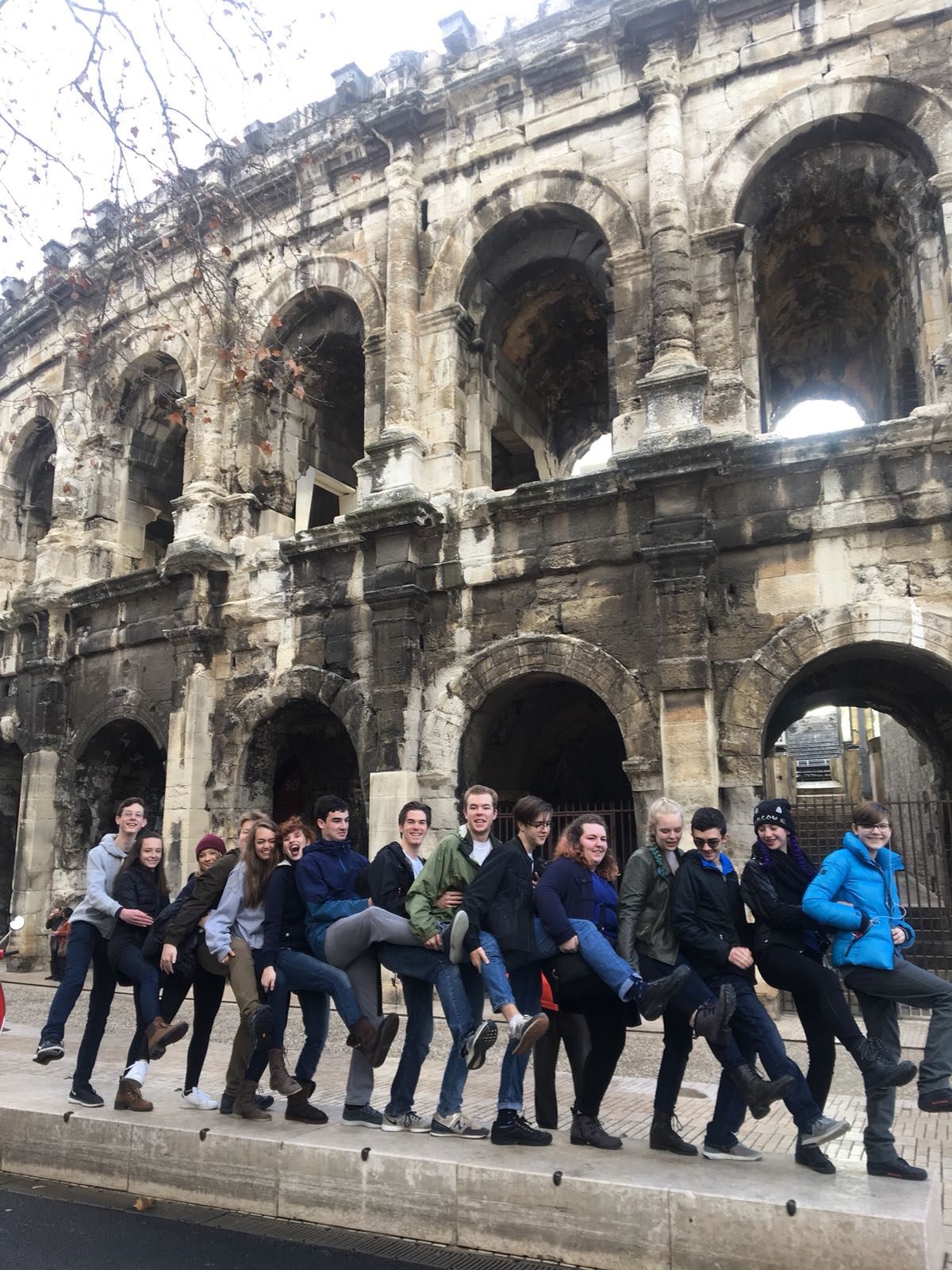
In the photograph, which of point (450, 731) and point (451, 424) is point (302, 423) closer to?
point (451, 424)

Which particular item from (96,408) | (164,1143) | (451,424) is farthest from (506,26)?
(164,1143)

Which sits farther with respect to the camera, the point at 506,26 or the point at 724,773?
the point at 506,26

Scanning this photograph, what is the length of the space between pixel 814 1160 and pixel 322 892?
259 centimetres

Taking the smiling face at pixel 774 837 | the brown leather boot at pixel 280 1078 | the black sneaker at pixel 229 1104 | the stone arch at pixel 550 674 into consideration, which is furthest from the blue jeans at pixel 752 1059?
the stone arch at pixel 550 674

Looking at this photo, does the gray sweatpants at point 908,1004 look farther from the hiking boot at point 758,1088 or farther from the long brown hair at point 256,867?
the long brown hair at point 256,867

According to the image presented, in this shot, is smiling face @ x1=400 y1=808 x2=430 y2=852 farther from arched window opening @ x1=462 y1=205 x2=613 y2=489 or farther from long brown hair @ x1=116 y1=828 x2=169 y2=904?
arched window opening @ x1=462 y1=205 x2=613 y2=489

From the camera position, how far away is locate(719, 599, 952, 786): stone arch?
29.5 feet

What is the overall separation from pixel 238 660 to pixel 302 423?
3.77m

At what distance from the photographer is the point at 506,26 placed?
12.5 m

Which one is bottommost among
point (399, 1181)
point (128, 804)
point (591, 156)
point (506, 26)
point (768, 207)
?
point (399, 1181)

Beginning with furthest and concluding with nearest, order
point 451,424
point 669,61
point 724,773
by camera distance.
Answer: point 451,424 < point 669,61 < point 724,773

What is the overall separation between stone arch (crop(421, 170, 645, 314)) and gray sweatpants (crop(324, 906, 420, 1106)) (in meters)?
8.69

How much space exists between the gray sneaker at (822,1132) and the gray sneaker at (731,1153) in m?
0.27

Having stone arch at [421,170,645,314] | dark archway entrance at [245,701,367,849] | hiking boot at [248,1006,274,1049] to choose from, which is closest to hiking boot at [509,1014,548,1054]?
hiking boot at [248,1006,274,1049]
